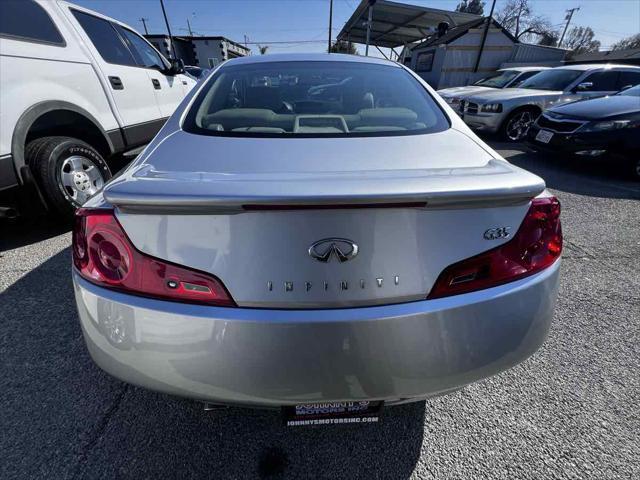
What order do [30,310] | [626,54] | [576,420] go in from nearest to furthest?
[576,420] → [30,310] → [626,54]

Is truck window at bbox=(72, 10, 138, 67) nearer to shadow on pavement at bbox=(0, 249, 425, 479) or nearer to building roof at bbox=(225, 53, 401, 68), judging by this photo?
building roof at bbox=(225, 53, 401, 68)

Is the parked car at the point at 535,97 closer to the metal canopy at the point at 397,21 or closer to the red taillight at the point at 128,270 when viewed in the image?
the red taillight at the point at 128,270

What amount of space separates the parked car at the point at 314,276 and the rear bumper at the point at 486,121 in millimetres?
6848

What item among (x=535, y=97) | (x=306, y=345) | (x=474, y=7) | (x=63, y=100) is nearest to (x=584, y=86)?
(x=535, y=97)

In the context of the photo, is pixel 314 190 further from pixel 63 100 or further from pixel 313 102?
pixel 63 100

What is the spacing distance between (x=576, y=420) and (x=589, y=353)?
0.56 meters


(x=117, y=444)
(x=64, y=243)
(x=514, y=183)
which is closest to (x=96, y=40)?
(x=64, y=243)

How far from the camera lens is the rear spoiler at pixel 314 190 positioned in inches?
33.7

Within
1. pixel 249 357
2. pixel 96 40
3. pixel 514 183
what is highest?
pixel 96 40

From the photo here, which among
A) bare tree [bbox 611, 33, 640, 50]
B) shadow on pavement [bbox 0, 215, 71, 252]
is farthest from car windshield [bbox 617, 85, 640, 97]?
bare tree [bbox 611, 33, 640, 50]

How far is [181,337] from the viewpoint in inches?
36.5

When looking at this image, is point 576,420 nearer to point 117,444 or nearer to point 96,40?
point 117,444

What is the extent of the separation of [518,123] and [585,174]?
223 cm

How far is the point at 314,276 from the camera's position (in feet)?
2.96
